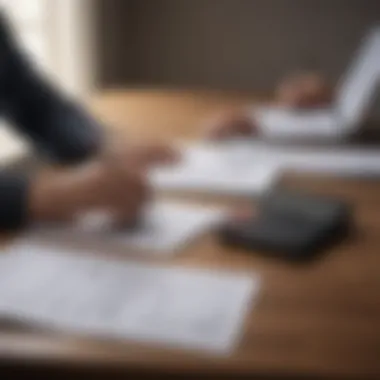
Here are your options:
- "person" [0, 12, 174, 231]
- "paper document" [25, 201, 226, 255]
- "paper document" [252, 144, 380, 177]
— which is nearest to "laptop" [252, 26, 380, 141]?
"paper document" [252, 144, 380, 177]

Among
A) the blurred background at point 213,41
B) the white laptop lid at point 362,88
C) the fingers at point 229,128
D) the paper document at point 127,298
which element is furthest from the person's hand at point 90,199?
the blurred background at point 213,41

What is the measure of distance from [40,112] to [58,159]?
0.91 ft

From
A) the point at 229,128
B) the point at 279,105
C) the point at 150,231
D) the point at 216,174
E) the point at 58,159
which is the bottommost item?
the point at 150,231

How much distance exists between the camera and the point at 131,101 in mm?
1915

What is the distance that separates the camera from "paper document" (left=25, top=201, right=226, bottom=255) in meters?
0.98

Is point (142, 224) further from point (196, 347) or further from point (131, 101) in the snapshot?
point (131, 101)

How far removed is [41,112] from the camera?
5.68 ft

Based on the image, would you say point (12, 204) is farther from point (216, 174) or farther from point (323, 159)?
point (323, 159)

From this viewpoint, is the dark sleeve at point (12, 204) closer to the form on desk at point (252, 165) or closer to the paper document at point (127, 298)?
the paper document at point (127, 298)

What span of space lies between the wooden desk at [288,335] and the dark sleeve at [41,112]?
62cm

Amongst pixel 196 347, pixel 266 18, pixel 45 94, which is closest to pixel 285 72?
pixel 266 18

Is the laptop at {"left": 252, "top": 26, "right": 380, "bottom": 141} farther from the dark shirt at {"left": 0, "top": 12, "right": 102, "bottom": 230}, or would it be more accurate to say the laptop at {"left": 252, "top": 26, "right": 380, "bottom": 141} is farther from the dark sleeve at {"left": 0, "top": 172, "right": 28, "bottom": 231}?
the dark sleeve at {"left": 0, "top": 172, "right": 28, "bottom": 231}

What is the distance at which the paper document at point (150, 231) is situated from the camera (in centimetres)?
98

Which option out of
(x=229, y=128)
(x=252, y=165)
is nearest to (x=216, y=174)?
(x=252, y=165)
